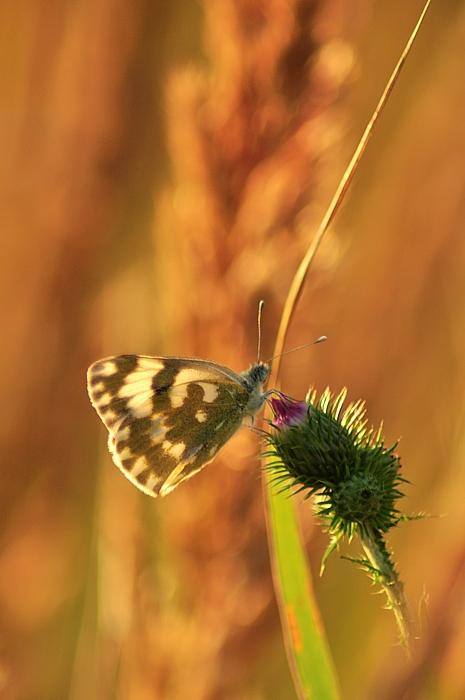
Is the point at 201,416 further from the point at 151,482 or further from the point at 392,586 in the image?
the point at 392,586

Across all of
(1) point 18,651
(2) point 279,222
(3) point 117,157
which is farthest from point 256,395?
(1) point 18,651

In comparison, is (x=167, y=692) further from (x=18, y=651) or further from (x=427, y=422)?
(x=427, y=422)

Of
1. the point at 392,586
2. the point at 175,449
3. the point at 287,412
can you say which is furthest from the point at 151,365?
the point at 392,586

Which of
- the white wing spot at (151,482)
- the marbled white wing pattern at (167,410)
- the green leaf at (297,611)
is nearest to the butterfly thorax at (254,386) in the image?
the marbled white wing pattern at (167,410)

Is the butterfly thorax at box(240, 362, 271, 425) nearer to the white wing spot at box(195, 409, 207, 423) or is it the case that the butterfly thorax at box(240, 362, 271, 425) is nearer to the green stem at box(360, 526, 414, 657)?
the white wing spot at box(195, 409, 207, 423)

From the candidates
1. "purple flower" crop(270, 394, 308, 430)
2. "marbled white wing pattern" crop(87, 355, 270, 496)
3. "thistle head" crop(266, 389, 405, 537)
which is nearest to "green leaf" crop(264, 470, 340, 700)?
"thistle head" crop(266, 389, 405, 537)
